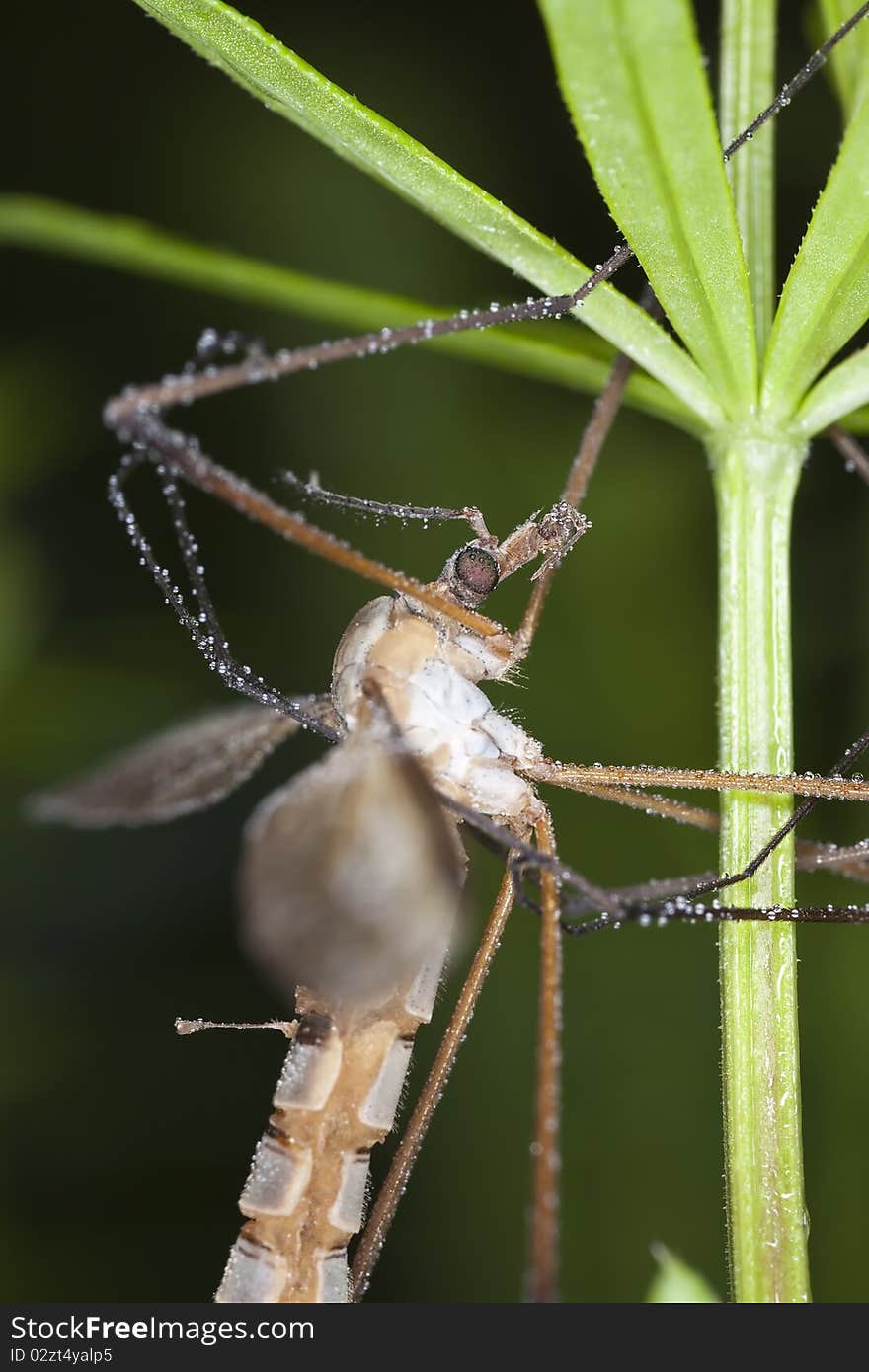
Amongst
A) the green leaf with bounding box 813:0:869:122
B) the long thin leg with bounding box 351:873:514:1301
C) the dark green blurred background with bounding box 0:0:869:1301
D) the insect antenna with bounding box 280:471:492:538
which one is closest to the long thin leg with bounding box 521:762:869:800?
the long thin leg with bounding box 351:873:514:1301

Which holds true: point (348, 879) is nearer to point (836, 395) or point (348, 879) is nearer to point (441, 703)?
point (441, 703)

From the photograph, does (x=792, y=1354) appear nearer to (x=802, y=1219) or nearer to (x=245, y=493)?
(x=802, y=1219)

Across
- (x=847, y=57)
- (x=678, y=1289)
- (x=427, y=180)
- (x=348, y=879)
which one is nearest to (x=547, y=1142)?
(x=678, y=1289)

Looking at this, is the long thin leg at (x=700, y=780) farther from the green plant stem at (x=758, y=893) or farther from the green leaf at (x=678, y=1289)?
the green leaf at (x=678, y=1289)

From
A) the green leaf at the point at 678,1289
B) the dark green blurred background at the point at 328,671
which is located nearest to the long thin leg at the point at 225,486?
the green leaf at the point at 678,1289

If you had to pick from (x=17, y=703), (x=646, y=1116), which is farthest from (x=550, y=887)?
(x=17, y=703)

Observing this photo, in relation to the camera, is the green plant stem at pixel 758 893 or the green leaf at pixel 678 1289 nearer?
the green leaf at pixel 678 1289
